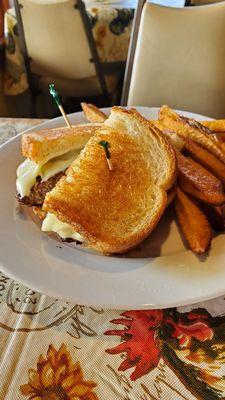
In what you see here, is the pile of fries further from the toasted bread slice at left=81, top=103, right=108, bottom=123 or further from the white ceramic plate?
the toasted bread slice at left=81, top=103, right=108, bottom=123

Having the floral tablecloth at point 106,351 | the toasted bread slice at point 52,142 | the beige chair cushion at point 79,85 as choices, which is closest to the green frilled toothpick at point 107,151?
the toasted bread slice at point 52,142

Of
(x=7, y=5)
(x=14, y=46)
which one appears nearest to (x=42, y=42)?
(x=14, y=46)

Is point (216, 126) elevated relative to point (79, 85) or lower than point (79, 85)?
elevated

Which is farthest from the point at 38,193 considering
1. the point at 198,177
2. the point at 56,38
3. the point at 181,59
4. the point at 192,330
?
the point at 56,38

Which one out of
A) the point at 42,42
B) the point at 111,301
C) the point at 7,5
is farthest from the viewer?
the point at 7,5

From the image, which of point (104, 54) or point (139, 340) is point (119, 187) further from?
point (104, 54)

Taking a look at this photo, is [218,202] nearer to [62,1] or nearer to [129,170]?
[129,170]
